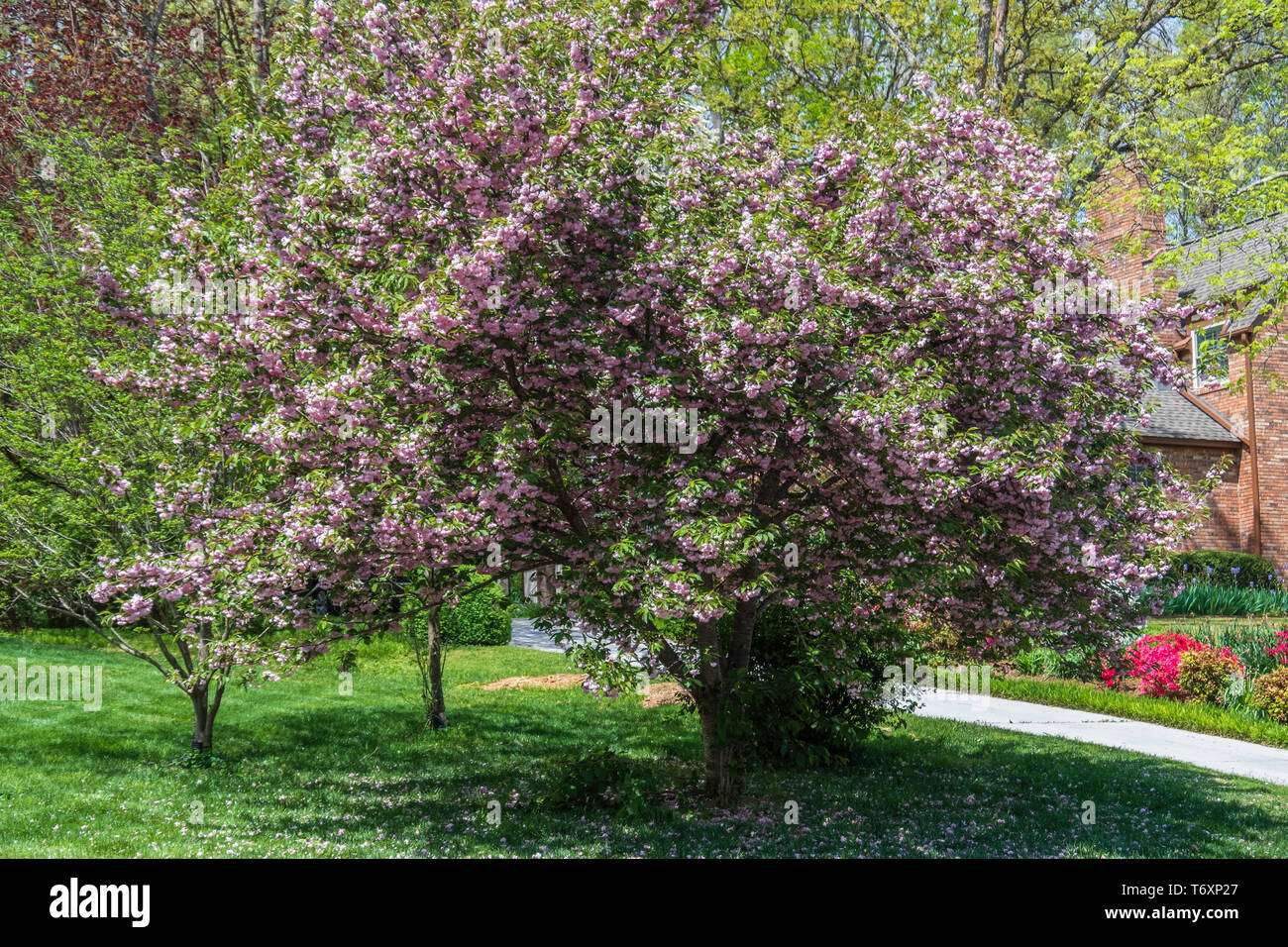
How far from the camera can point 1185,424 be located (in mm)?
28188

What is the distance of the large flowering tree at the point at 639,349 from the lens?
695 cm

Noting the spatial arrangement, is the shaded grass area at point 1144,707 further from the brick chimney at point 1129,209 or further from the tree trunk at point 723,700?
the tree trunk at point 723,700

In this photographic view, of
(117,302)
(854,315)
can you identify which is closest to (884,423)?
(854,315)

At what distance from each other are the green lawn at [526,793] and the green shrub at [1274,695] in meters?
3.36

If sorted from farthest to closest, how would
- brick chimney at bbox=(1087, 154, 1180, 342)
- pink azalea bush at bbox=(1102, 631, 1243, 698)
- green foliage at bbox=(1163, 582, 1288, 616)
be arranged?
green foliage at bbox=(1163, 582, 1288, 616) → pink azalea bush at bbox=(1102, 631, 1243, 698) → brick chimney at bbox=(1087, 154, 1180, 342)

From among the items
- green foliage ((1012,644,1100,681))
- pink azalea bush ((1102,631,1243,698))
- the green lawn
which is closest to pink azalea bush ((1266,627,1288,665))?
pink azalea bush ((1102,631,1243,698))

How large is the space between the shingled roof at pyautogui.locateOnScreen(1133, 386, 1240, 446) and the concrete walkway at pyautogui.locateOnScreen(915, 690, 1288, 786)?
13571 mm

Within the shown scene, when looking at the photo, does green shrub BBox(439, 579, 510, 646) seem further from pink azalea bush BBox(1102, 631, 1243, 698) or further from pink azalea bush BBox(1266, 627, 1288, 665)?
pink azalea bush BBox(1266, 627, 1288, 665)

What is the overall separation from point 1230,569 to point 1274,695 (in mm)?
13493

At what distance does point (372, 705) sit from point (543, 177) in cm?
1188

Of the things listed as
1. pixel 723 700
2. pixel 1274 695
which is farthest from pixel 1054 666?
pixel 723 700

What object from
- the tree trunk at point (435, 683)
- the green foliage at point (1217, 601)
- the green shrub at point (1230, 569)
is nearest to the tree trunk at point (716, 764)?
the tree trunk at point (435, 683)

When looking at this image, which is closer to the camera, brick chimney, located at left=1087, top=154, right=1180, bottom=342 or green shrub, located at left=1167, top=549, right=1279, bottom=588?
brick chimney, located at left=1087, top=154, right=1180, bottom=342

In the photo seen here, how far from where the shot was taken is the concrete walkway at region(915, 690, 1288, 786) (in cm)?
1208
